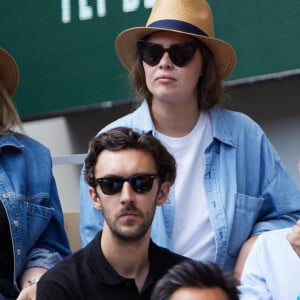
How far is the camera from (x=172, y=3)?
3.61 metres

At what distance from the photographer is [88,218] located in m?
3.52

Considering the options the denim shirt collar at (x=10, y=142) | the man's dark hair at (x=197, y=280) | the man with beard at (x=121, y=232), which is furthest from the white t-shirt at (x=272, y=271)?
the denim shirt collar at (x=10, y=142)

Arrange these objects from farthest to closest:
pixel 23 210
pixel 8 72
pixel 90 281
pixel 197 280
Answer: pixel 8 72 → pixel 23 210 → pixel 90 281 → pixel 197 280

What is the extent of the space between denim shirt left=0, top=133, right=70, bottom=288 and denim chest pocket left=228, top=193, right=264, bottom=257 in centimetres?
65

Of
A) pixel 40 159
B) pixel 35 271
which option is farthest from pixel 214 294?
pixel 40 159

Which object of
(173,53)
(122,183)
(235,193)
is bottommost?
(235,193)

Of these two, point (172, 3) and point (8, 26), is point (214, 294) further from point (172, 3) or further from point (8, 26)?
point (8, 26)

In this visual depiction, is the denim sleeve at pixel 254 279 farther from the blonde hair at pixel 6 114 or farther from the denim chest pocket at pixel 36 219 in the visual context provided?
the blonde hair at pixel 6 114

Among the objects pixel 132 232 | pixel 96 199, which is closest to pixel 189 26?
pixel 96 199

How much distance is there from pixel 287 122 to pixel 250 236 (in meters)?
0.85

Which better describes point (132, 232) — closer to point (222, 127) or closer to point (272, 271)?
point (272, 271)

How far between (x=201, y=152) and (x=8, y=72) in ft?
2.88

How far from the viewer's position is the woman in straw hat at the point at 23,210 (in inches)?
138

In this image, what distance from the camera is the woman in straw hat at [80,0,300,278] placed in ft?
11.2
